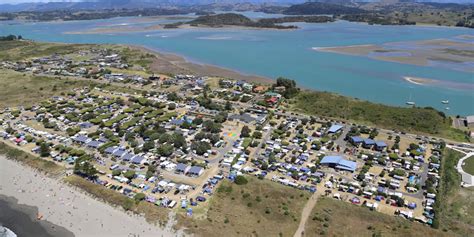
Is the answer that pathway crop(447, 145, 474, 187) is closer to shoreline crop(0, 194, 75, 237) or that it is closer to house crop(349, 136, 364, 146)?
house crop(349, 136, 364, 146)

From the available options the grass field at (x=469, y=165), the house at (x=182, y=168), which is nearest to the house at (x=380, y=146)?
the grass field at (x=469, y=165)

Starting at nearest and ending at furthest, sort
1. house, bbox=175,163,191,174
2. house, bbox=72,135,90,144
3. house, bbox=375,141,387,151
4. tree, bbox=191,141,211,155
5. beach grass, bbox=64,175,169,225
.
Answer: beach grass, bbox=64,175,169,225 < house, bbox=175,163,191,174 < tree, bbox=191,141,211,155 < house, bbox=375,141,387,151 < house, bbox=72,135,90,144

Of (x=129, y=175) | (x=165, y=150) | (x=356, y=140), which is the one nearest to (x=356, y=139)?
(x=356, y=140)

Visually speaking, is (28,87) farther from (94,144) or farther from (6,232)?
(6,232)

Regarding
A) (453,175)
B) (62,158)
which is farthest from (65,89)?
(453,175)

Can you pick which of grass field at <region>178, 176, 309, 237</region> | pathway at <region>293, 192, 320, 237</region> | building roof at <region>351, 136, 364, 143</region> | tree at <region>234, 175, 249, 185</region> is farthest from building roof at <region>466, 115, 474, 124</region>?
tree at <region>234, 175, 249, 185</region>

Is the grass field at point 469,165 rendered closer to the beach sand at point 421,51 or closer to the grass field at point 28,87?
the beach sand at point 421,51
